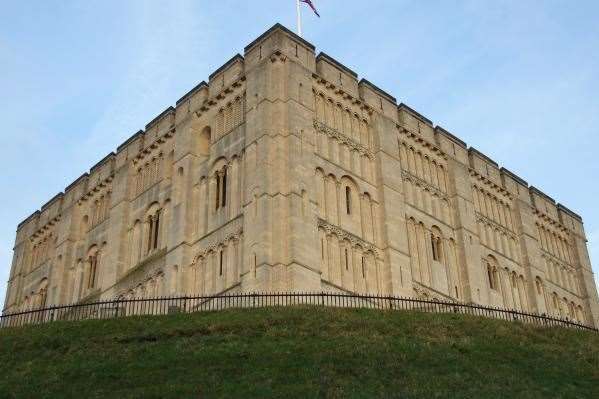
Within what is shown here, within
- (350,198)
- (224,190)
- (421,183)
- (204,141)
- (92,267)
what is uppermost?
(204,141)

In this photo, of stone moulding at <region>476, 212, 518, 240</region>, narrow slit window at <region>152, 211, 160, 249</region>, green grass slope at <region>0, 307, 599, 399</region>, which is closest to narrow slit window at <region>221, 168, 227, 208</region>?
narrow slit window at <region>152, 211, 160, 249</region>

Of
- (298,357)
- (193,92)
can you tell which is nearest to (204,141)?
(193,92)

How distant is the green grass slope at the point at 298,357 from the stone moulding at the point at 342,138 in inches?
603

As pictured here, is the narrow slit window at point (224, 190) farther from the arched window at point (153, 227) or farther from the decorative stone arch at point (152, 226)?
the arched window at point (153, 227)

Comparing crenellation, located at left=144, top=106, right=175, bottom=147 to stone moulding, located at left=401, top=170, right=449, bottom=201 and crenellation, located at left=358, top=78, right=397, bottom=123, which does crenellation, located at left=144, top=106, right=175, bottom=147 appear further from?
stone moulding, located at left=401, top=170, right=449, bottom=201

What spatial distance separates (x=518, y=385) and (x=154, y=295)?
25.6 meters

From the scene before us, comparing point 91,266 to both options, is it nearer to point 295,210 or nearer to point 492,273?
point 295,210

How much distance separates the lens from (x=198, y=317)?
32.4 metres

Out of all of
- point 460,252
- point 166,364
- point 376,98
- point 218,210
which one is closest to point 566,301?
point 460,252

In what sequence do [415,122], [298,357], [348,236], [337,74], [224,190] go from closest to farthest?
[298,357] → [348,236] → [224,190] → [337,74] → [415,122]

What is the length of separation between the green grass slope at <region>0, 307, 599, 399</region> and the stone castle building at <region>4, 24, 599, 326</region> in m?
9.18

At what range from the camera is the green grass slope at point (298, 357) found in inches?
916

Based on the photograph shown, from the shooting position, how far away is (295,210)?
41.7m

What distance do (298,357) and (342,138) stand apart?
23.4m
